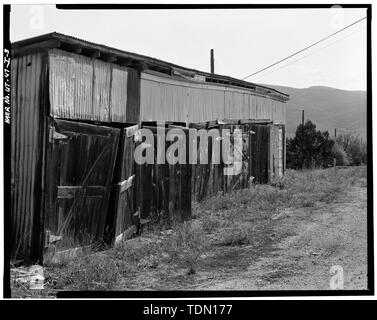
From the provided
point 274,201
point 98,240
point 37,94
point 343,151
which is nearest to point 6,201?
point 37,94

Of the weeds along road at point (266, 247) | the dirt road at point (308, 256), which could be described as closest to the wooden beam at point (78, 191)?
the weeds along road at point (266, 247)

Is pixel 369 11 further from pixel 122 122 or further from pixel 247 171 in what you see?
pixel 247 171

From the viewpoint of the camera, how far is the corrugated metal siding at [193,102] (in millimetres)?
11078

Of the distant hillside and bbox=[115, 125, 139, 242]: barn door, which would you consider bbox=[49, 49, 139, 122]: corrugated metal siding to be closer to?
bbox=[115, 125, 139, 242]: barn door

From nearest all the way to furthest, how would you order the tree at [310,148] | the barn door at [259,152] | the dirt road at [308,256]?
the dirt road at [308,256] < the barn door at [259,152] < the tree at [310,148]

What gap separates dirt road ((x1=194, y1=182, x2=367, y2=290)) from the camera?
652cm

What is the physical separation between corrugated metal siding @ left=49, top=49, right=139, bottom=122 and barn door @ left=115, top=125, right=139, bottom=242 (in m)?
0.56

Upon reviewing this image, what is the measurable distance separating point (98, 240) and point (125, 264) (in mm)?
1140

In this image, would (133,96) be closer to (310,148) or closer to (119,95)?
(119,95)

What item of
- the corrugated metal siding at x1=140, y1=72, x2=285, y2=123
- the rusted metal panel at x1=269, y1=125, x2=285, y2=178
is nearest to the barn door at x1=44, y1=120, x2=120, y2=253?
the corrugated metal siding at x1=140, y1=72, x2=285, y2=123

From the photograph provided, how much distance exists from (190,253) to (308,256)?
1.93 m

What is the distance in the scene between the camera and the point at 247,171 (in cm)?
1722

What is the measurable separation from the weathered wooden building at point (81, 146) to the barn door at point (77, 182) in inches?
0.6

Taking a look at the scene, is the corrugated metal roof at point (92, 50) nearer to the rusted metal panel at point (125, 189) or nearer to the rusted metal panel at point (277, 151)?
the rusted metal panel at point (125, 189)
